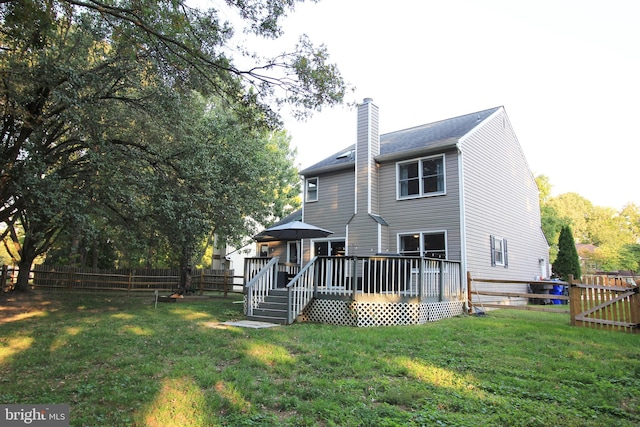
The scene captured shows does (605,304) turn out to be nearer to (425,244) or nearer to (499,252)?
(425,244)

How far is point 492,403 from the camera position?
11.9 feet

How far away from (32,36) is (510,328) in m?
10.3

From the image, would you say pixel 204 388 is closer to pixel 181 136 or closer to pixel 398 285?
pixel 398 285

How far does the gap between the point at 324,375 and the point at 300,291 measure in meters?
4.52

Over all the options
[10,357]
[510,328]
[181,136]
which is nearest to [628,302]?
[510,328]

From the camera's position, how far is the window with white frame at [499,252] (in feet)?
42.9

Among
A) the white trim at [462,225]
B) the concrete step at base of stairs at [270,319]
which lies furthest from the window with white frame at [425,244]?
the concrete step at base of stairs at [270,319]

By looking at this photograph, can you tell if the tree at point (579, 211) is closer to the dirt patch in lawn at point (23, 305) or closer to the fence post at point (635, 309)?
the fence post at point (635, 309)

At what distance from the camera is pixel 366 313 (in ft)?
28.3

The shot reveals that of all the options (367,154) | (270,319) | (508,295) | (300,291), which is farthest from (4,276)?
(508,295)

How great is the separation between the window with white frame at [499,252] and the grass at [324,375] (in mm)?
5589

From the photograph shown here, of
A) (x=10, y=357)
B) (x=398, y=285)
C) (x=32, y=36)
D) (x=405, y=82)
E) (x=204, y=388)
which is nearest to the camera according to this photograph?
(x=204, y=388)

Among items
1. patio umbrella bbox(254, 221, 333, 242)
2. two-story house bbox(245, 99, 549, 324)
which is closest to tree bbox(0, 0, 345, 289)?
patio umbrella bbox(254, 221, 333, 242)

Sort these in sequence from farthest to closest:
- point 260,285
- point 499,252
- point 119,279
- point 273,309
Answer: point 119,279, point 499,252, point 260,285, point 273,309
